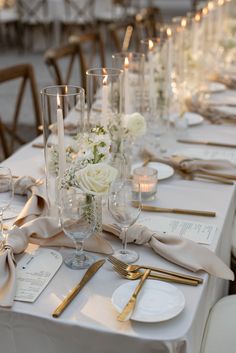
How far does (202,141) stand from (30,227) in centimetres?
104

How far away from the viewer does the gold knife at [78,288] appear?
1.14 meters

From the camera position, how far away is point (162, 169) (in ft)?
6.23

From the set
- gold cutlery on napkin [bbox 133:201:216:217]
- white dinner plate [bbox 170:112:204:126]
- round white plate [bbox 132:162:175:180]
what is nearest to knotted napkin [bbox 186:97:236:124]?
white dinner plate [bbox 170:112:204:126]

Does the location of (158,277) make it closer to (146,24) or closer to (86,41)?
(86,41)

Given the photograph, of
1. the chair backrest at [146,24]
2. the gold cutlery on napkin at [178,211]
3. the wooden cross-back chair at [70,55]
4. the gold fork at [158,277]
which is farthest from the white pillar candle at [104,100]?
the chair backrest at [146,24]

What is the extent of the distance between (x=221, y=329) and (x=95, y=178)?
1.92 feet

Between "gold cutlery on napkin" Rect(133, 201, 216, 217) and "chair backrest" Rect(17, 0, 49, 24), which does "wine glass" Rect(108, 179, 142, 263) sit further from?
"chair backrest" Rect(17, 0, 49, 24)

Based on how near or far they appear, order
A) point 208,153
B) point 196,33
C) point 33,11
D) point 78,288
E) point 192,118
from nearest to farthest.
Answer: point 78,288 < point 208,153 < point 192,118 < point 196,33 < point 33,11

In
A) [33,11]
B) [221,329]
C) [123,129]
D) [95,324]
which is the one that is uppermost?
[33,11]

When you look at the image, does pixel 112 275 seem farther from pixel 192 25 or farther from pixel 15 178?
pixel 192 25

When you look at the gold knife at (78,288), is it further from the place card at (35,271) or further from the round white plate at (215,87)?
the round white plate at (215,87)

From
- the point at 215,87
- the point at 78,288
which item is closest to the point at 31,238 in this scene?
the point at 78,288

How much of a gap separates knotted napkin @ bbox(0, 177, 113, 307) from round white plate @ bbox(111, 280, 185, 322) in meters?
0.17

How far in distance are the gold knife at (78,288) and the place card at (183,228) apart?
0.25 metres
